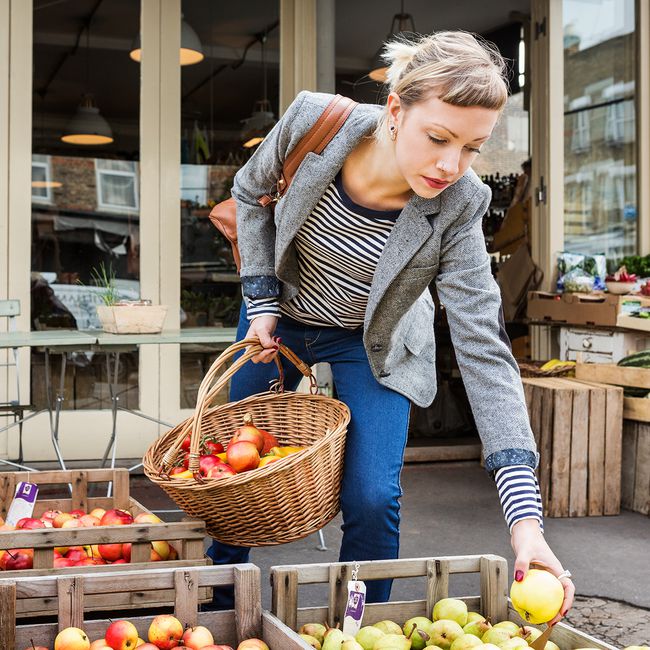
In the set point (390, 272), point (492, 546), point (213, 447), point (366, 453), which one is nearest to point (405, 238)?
point (390, 272)

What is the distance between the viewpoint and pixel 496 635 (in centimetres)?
205

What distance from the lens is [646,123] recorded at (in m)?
6.99

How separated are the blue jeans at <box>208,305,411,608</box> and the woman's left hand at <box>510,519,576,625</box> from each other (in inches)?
22.7

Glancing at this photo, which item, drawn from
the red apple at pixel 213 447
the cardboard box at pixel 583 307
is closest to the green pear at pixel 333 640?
the red apple at pixel 213 447

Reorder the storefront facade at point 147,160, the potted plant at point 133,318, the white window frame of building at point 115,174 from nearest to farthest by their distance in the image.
→ the potted plant at point 133,318, the storefront facade at point 147,160, the white window frame of building at point 115,174

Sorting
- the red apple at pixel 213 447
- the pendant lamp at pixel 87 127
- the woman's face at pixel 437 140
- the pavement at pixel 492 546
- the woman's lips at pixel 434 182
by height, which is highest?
the pendant lamp at pixel 87 127

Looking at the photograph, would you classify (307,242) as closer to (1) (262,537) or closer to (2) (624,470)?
(1) (262,537)

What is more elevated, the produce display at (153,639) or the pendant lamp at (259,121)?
the pendant lamp at (259,121)

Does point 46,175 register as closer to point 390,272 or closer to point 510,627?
point 390,272

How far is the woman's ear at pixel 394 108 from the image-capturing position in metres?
2.14

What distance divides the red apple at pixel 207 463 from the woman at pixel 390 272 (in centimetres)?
33

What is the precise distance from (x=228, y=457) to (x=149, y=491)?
322 centimetres

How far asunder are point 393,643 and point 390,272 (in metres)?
0.87

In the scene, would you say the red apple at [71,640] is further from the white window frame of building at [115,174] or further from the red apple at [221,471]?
the white window frame of building at [115,174]
